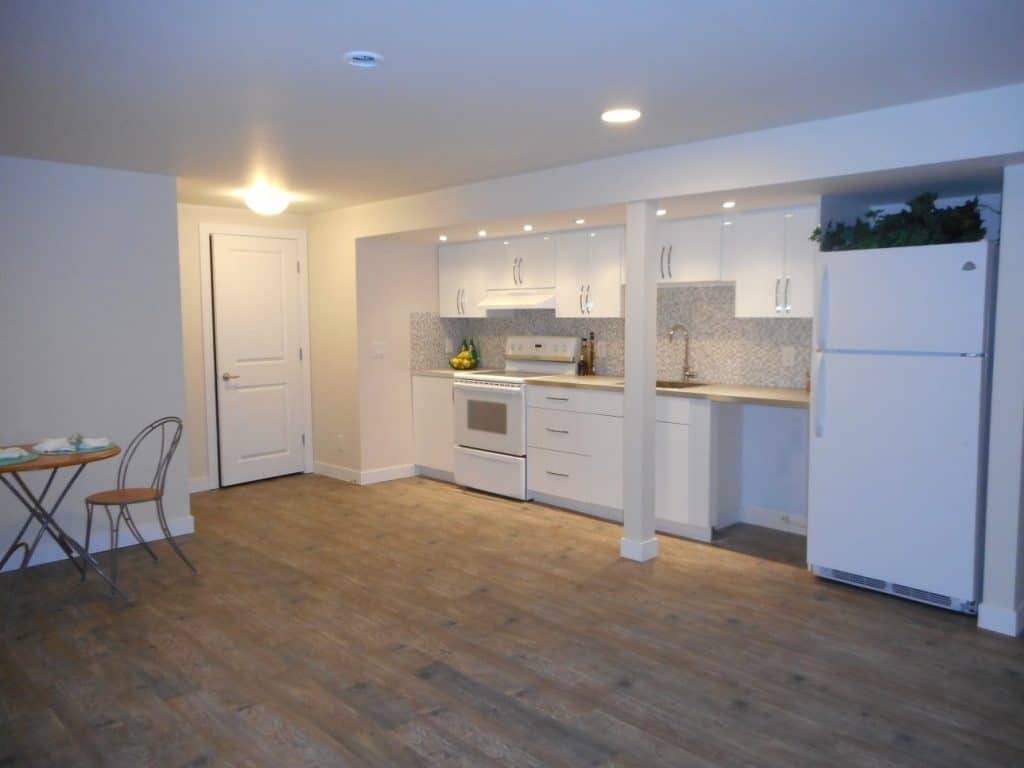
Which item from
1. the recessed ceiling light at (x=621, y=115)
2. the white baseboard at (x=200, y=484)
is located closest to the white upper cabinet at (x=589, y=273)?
the recessed ceiling light at (x=621, y=115)

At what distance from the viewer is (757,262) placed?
4.62 metres

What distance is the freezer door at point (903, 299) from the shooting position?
336 centimetres

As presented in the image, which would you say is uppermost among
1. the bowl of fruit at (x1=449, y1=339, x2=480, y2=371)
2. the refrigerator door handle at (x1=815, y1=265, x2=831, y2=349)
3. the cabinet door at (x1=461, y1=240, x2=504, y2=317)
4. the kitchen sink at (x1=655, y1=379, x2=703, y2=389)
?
the cabinet door at (x1=461, y1=240, x2=504, y2=317)

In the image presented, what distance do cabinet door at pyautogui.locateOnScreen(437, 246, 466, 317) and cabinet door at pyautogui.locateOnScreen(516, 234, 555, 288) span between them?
660mm

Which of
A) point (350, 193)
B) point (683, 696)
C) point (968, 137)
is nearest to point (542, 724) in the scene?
point (683, 696)

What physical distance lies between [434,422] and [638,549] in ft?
8.41

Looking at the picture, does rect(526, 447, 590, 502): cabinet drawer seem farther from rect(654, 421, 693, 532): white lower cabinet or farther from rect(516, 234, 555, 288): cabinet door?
rect(516, 234, 555, 288): cabinet door

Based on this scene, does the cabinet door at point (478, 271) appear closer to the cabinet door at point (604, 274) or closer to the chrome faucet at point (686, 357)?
the cabinet door at point (604, 274)

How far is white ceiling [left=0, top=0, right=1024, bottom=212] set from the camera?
87.6 inches

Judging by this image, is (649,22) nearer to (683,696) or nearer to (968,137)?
(968,137)

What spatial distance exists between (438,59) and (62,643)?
2974mm

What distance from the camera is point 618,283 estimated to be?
17.4 feet

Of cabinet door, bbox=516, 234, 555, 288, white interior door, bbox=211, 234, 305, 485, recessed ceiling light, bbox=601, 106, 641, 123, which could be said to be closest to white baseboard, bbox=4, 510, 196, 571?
white interior door, bbox=211, 234, 305, 485

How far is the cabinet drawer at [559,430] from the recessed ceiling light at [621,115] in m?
2.24
